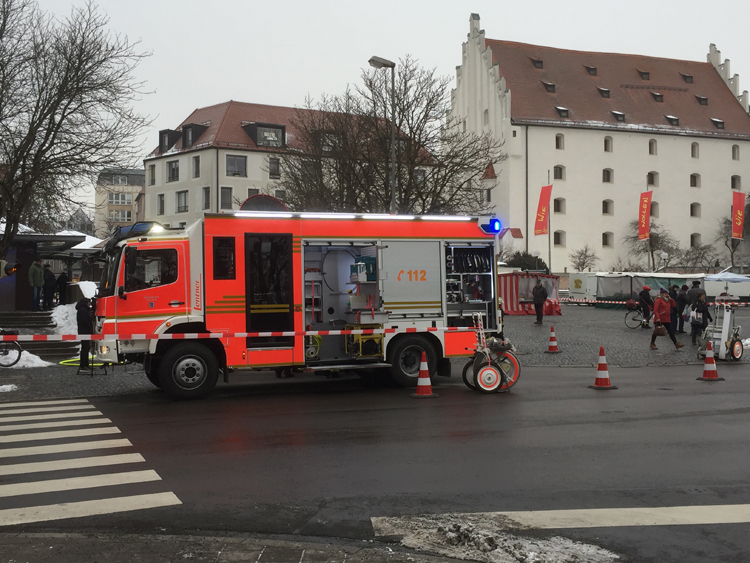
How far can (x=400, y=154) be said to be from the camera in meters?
30.4

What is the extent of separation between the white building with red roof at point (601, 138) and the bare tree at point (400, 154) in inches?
1470

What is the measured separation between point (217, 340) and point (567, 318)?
26177mm

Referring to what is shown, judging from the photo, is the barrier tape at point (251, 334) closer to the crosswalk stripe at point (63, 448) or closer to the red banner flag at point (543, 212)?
the crosswalk stripe at point (63, 448)

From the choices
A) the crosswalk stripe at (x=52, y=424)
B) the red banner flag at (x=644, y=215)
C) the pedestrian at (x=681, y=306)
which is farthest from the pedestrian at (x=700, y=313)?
the red banner flag at (x=644, y=215)

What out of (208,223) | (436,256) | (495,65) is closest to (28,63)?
(208,223)

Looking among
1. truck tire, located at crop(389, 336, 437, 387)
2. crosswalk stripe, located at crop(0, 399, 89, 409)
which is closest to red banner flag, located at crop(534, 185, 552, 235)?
truck tire, located at crop(389, 336, 437, 387)

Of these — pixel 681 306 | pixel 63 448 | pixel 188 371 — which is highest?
pixel 681 306

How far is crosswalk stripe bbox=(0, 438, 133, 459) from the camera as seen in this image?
8.56 meters

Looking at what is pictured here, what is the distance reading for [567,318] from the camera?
120 ft

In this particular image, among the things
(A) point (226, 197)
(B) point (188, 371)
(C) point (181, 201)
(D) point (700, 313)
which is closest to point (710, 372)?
(D) point (700, 313)

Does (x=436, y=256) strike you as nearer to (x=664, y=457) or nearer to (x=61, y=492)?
(x=664, y=457)

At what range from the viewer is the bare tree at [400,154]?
30.5 meters

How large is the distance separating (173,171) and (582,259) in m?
39.0

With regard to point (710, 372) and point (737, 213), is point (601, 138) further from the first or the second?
point (710, 372)
